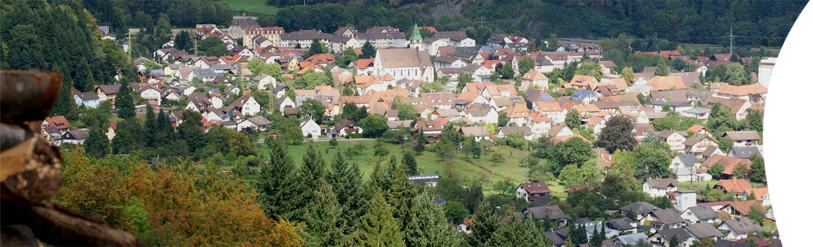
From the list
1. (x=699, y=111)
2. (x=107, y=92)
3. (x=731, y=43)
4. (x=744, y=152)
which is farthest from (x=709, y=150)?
(x=731, y=43)

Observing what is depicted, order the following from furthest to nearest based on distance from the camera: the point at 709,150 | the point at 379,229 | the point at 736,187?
the point at 709,150
the point at 736,187
the point at 379,229

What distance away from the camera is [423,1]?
3928 cm

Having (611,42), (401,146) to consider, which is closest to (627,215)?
(401,146)

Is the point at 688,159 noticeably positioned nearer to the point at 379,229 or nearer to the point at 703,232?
the point at 703,232

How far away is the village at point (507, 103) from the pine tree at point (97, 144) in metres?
0.43

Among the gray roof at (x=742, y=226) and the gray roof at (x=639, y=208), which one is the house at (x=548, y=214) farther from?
the gray roof at (x=742, y=226)

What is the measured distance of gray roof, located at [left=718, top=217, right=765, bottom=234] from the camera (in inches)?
526

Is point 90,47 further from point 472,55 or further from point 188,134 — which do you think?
point 472,55

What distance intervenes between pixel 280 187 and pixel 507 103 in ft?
52.1

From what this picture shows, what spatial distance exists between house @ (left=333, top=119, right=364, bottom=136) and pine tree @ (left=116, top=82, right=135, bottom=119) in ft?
13.3

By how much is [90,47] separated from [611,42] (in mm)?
17228

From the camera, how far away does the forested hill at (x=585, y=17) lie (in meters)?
34.2

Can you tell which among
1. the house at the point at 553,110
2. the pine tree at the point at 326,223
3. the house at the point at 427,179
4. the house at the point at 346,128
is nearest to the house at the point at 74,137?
the house at the point at 346,128

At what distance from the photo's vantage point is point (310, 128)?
19031 millimetres
